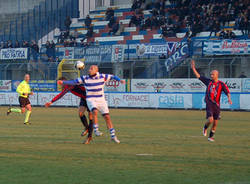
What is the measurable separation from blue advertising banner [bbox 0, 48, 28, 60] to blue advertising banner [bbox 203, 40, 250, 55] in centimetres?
1642

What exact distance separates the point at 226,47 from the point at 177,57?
3.43 meters

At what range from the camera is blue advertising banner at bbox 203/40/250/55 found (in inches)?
1335

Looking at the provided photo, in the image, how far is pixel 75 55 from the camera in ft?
131

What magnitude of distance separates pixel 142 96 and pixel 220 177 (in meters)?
28.1

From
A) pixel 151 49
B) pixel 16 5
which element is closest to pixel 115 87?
pixel 151 49

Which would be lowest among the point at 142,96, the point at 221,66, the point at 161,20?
the point at 142,96

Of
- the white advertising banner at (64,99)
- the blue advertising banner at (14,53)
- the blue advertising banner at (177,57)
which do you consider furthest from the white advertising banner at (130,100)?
the blue advertising banner at (14,53)

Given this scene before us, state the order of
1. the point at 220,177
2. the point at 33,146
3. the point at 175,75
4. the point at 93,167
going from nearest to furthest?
the point at 220,177 → the point at 93,167 → the point at 33,146 → the point at 175,75

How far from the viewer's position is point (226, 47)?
3453 centimetres

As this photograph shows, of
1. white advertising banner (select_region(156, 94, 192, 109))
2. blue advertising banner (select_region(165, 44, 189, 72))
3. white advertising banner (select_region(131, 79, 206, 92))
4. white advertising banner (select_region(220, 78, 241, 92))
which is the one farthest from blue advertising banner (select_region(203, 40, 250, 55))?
white advertising banner (select_region(156, 94, 192, 109))

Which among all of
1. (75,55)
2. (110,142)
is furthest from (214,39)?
(110,142)

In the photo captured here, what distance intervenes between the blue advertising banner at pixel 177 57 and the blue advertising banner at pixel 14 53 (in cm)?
1400

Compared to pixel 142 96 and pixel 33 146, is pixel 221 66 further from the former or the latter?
pixel 33 146

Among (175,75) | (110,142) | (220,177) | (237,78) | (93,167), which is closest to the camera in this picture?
(220,177)
